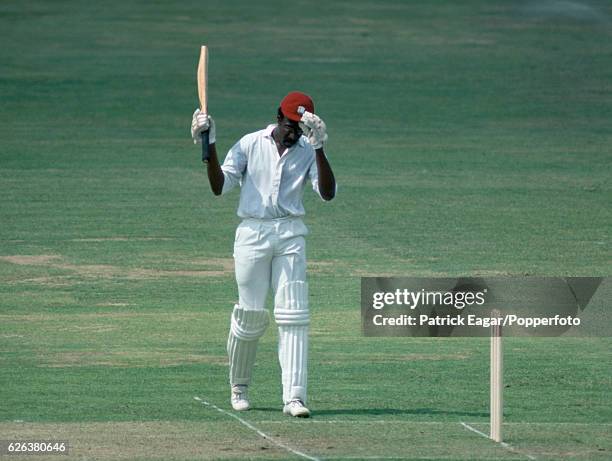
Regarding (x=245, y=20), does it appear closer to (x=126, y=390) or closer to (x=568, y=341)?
(x=568, y=341)

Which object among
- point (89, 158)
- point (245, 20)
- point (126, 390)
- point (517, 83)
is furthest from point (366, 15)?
point (126, 390)

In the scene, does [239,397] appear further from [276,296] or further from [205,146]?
[205,146]

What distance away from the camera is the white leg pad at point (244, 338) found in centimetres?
1183

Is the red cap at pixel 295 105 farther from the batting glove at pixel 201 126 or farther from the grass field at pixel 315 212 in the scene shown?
the grass field at pixel 315 212

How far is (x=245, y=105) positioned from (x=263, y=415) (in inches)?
906

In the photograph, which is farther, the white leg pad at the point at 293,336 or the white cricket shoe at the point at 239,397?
the white cricket shoe at the point at 239,397

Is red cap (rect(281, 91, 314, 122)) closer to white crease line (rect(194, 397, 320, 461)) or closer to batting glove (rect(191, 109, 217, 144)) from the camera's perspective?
batting glove (rect(191, 109, 217, 144))

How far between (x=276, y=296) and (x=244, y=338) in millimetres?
378

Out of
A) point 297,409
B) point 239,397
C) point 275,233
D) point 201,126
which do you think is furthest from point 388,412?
point 201,126

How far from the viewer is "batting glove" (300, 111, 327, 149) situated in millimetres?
11414

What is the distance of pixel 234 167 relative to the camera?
12.0m

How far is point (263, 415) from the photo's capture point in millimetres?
11812

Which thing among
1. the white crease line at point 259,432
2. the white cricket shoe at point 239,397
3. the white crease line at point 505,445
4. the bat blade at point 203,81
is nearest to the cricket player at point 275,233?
the white cricket shoe at point 239,397

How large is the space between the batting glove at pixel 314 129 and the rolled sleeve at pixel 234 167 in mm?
628
